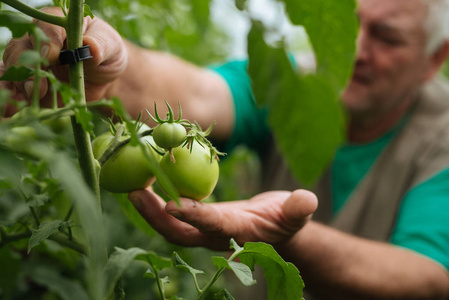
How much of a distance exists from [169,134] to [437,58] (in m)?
1.63

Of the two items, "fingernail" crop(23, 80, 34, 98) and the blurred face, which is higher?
"fingernail" crop(23, 80, 34, 98)

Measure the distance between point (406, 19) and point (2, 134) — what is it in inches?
59.0

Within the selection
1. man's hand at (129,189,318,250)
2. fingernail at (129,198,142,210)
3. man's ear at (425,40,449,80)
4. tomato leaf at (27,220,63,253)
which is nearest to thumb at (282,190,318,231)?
man's hand at (129,189,318,250)

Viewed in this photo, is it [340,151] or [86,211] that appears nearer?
[86,211]

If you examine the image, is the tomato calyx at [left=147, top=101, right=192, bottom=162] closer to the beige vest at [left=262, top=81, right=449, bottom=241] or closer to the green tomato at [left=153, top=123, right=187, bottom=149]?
the green tomato at [left=153, top=123, right=187, bottom=149]

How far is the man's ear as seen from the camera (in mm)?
1745

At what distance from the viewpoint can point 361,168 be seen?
5.49 feet

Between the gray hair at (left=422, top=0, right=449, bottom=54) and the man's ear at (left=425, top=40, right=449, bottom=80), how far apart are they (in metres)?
0.03

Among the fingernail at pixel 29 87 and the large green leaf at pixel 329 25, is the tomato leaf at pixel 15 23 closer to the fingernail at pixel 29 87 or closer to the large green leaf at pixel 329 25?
the fingernail at pixel 29 87

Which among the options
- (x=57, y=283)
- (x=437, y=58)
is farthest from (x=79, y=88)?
(x=437, y=58)

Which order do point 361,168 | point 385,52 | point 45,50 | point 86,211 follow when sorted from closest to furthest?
point 86,211, point 45,50, point 385,52, point 361,168

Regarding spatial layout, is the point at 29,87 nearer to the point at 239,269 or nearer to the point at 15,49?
the point at 15,49

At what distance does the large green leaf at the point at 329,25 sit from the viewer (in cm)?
57

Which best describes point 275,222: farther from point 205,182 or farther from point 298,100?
point 298,100
